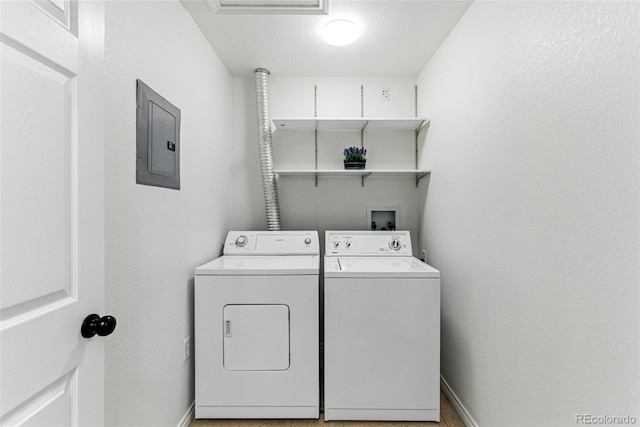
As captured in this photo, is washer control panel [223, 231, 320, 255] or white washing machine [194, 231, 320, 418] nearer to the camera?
white washing machine [194, 231, 320, 418]

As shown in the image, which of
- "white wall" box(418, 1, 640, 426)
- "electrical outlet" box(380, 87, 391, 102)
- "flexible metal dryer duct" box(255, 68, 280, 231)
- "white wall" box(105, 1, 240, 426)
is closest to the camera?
"white wall" box(418, 1, 640, 426)

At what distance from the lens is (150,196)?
141 cm

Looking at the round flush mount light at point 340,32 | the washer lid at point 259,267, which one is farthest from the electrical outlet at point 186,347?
the round flush mount light at point 340,32

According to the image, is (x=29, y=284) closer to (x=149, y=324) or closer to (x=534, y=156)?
(x=149, y=324)

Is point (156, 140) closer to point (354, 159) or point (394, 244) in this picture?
point (354, 159)

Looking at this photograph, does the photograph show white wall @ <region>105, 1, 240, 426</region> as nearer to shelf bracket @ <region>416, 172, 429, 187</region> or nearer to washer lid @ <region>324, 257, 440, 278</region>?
washer lid @ <region>324, 257, 440, 278</region>

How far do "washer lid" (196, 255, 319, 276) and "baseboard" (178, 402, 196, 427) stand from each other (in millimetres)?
793

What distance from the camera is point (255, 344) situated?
5.90 ft

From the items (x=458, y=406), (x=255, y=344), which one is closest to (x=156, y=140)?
(x=255, y=344)

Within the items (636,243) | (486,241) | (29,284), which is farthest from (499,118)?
(29,284)

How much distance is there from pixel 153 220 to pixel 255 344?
89 centimetres

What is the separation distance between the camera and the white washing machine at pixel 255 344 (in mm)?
1797

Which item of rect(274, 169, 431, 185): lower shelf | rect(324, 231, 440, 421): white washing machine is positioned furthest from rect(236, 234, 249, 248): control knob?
rect(324, 231, 440, 421): white washing machine

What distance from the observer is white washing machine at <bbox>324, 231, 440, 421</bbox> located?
1.76m
